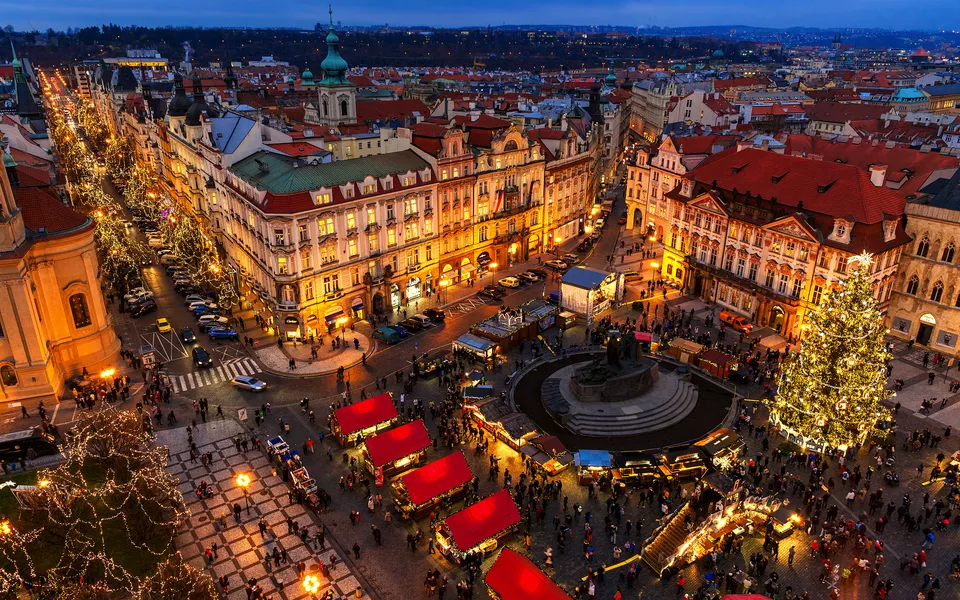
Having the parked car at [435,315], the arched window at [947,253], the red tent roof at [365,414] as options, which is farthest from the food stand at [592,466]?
the arched window at [947,253]

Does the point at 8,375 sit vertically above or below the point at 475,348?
above

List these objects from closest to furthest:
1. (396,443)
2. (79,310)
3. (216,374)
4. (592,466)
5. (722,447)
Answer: (592,466)
(396,443)
(722,447)
(79,310)
(216,374)

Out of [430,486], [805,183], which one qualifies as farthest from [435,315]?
[805,183]

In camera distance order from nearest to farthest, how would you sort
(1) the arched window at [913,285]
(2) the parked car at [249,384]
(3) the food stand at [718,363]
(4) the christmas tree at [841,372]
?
(4) the christmas tree at [841,372]
(2) the parked car at [249,384]
(3) the food stand at [718,363]
(1) the arched window at [913,285]

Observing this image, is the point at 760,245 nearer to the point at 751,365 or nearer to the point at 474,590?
the point at 751,365

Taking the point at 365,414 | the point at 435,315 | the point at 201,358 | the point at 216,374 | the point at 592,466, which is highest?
the point at 365,414

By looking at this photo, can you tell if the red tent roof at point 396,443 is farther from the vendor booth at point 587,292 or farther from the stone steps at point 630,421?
the vendor booth at point 587,292

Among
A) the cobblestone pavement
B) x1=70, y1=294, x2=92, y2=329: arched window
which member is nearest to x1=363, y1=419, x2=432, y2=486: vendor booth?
the cobblestone pavement

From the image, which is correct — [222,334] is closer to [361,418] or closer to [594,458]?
[361,418]
